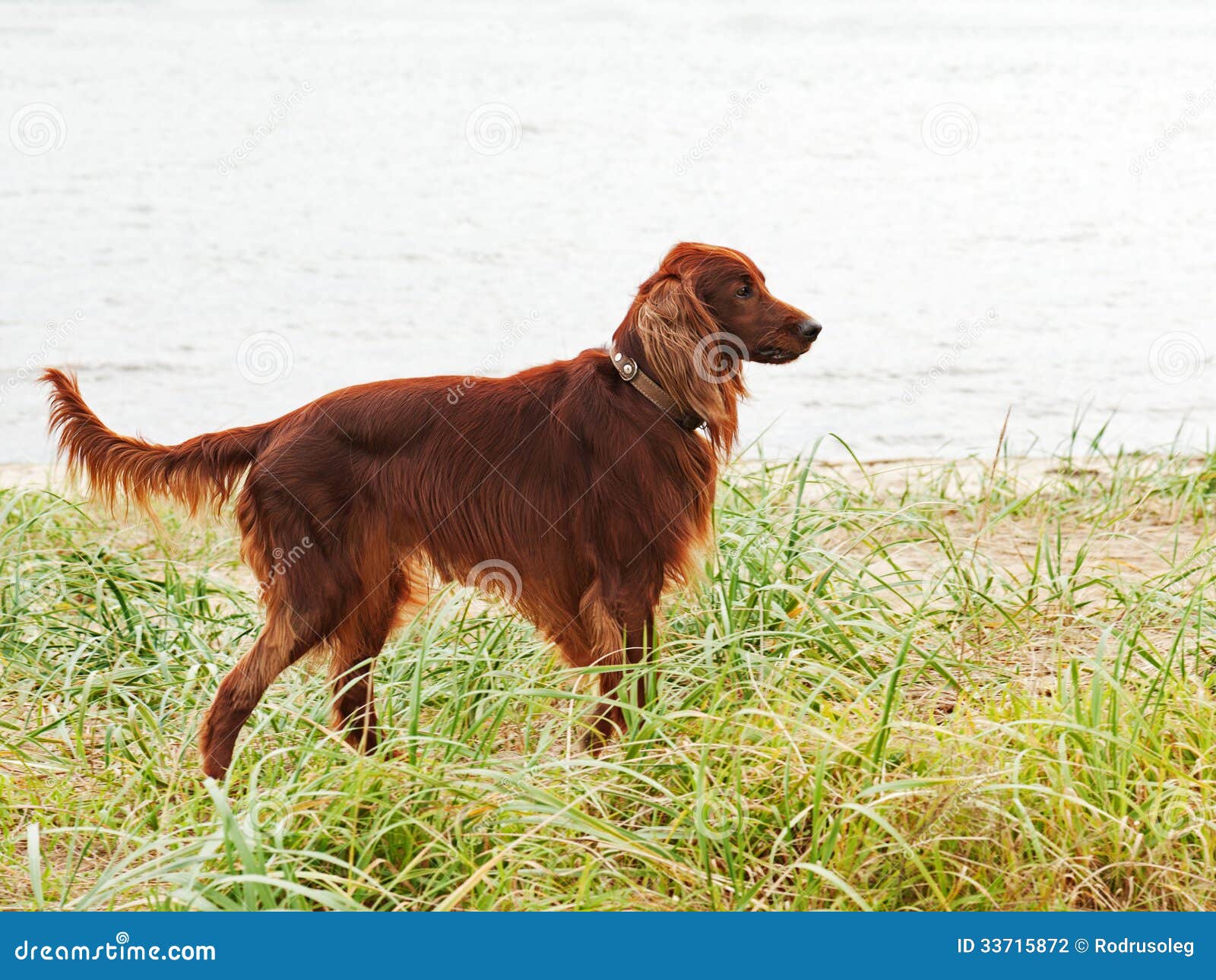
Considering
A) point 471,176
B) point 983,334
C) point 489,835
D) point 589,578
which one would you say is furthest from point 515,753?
point 471,176

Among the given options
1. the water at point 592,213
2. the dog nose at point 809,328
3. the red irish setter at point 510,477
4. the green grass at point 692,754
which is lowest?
the green grass at point 692,754

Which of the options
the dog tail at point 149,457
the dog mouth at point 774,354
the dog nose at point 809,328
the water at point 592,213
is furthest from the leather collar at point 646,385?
the water at point 592,213

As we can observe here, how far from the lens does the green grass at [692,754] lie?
2.46 meters

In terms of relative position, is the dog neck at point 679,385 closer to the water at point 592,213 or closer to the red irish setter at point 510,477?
the red irish setter at point 510,477

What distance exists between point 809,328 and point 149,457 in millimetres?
Answer: 1560

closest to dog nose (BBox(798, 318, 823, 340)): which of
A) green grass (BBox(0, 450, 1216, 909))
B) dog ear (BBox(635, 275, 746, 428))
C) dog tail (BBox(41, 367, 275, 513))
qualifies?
dog ear (BBox(635, 275, 746, 428))

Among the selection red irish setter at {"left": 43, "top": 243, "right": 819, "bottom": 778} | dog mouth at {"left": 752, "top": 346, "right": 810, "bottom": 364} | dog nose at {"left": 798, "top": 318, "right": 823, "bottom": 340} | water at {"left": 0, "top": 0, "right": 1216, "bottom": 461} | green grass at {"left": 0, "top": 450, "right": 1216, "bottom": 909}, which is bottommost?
green grass at {"left": 0, "top": 450, "right": 1216, "bottom": 909}

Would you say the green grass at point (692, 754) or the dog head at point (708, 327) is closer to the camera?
the green grass at point (692, 754)

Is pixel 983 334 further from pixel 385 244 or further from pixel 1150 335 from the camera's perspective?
pixel 385 244

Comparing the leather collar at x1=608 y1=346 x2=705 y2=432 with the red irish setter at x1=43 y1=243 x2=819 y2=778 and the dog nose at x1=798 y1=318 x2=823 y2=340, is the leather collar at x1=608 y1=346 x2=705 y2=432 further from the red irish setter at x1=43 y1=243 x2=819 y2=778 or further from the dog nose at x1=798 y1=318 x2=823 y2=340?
the dog nose at x1=798 y1=318 x2=823 y2=340

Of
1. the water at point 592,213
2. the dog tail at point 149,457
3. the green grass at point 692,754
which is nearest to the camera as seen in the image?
the green grass at point 692,754

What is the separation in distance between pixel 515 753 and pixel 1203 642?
179 centimetres

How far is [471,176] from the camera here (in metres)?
11.4

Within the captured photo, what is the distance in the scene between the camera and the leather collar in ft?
9.96
